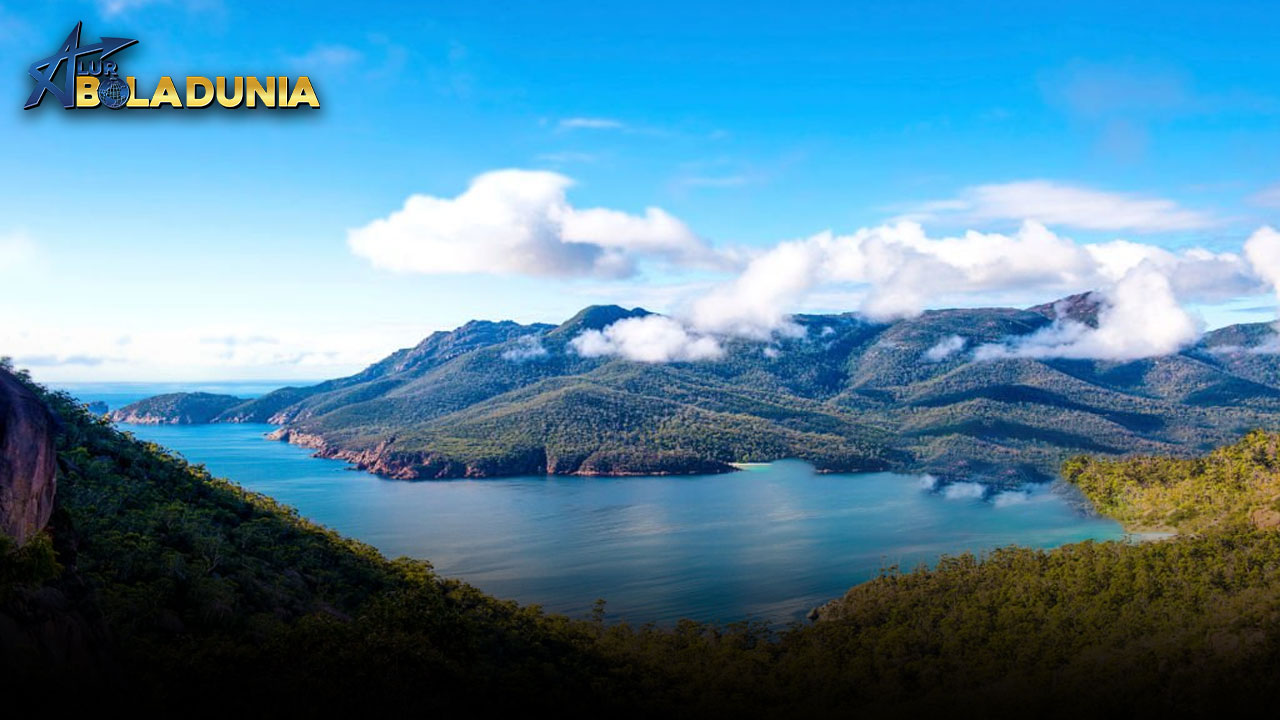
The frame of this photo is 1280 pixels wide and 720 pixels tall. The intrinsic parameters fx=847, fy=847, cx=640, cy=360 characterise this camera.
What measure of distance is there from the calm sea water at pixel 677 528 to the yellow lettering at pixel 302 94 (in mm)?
38717

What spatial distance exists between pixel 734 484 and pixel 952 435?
53623mm

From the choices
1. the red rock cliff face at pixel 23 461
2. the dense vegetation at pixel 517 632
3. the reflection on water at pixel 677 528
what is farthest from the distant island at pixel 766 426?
the red rock cliff face at pixel 23 461

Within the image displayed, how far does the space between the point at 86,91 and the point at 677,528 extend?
2739 inches

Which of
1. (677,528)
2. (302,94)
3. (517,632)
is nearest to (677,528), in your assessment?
(677,528)

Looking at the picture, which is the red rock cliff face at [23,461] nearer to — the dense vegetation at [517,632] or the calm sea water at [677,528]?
the dense vegetation at [517,632]

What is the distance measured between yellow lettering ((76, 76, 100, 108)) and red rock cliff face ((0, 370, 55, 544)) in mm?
7840

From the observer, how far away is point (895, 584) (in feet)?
172

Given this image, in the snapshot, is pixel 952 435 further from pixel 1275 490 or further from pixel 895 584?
A: pixel 895 584

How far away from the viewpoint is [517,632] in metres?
35.6

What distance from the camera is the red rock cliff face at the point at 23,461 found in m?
18.8

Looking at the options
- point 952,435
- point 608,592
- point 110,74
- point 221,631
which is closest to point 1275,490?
point 608,592

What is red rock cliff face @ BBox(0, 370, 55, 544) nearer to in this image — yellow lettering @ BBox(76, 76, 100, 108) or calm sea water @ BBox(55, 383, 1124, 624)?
yellow lettering @ BBox(76, 76, 100, 108)

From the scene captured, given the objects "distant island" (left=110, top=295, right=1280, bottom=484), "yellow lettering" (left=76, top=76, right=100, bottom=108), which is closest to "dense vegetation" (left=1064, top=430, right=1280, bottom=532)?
"distant island" (left=110, top=295, right=1280, bottom=484)

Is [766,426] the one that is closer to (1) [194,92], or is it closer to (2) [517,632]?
(2) [517,632]
